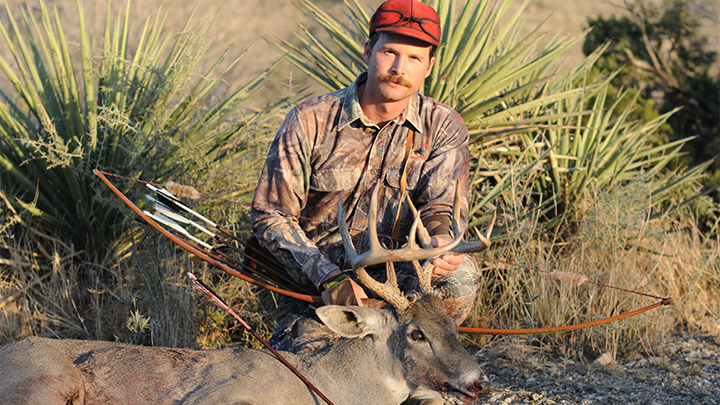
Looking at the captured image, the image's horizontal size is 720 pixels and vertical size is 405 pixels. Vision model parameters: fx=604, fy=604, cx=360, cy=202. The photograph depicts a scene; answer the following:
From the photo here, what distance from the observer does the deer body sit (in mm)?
2705

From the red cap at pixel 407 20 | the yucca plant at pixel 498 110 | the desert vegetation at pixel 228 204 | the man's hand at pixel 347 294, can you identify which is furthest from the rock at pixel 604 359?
the red cap at pixel 407 20

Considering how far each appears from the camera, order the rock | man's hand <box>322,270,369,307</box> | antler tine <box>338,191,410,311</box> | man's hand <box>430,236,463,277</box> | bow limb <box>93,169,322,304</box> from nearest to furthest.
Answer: antler tine <box>338,191,410,311</box> < man's hand <box>322,270,369,307</box> < man's hand <box>430,236,463,277</box> < bow limb <box>93,169,322,304</box> < the rock

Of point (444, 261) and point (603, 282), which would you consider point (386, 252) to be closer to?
point (444, 261)

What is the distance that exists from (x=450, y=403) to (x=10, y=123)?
13.1ft

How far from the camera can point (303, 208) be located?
3.91 metres

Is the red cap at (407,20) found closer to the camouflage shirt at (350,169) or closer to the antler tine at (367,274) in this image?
the camouflage shirt at (350,169)

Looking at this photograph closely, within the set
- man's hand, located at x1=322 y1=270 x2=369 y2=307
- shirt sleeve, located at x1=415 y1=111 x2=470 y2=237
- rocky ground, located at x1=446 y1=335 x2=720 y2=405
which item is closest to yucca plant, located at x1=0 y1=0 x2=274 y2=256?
shirt sleeve, located at x1=415 y1=111 x2=470 y2=237

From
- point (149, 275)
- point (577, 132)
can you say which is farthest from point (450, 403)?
point (577, 132)

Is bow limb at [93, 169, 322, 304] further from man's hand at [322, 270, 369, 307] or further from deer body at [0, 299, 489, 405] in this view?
deer body at [0, 299, 489, 405]

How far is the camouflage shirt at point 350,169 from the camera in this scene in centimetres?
371

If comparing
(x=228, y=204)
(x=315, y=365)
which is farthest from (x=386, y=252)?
(x=228, y=204)

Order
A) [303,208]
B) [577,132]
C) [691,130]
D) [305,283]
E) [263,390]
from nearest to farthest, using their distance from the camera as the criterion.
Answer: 1. [263,390]
2. [305,283]
3. [303,208]
4. [577,132]
5. [691,130]

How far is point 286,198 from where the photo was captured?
3.69m

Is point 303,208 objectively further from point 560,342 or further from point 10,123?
point 10,123
